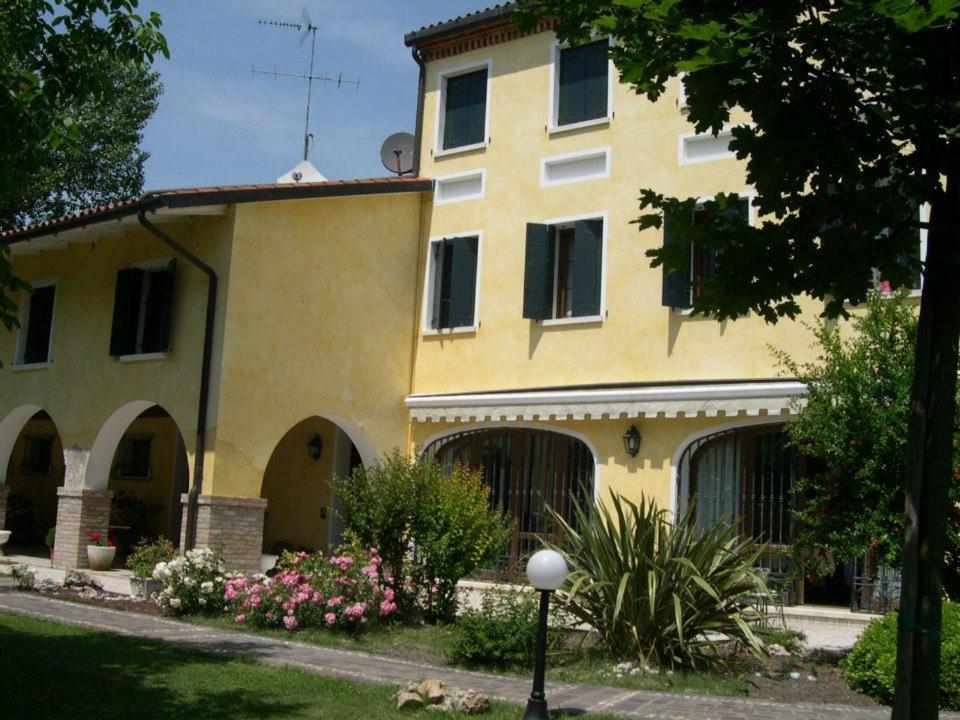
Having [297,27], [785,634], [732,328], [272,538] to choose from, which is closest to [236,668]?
[785,634]

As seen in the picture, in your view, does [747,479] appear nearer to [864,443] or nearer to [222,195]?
[864,443]

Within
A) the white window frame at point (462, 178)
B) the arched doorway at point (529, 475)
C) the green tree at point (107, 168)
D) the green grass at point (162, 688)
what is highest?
the green tree at point (107, 168)

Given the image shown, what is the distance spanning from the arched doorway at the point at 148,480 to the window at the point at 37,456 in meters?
3.66

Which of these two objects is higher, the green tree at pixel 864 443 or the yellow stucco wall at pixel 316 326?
the yellow stucco wall at pixel 316 326

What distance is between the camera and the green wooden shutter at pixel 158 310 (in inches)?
759

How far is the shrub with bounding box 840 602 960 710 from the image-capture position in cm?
1056

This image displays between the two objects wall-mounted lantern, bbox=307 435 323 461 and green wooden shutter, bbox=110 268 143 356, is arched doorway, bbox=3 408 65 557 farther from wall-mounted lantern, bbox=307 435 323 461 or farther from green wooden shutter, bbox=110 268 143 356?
wall-mounted lantern, bbox=307 435 323 461

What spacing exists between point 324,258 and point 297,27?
827cm

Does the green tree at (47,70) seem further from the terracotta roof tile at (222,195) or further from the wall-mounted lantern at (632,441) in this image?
the wall-mounted lantern at (632,441)

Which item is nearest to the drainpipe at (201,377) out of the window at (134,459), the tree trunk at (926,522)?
the window at (134,459)

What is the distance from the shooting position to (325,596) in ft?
45.9

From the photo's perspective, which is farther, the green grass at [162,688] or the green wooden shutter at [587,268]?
the green wooden shutter at [587,268]

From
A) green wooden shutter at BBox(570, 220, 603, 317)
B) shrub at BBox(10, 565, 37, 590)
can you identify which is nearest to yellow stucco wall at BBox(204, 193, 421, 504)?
shrub at BBox(10, 565, 37, 590)

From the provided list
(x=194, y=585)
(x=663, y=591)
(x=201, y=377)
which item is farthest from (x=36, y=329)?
(x=663, y=591)
